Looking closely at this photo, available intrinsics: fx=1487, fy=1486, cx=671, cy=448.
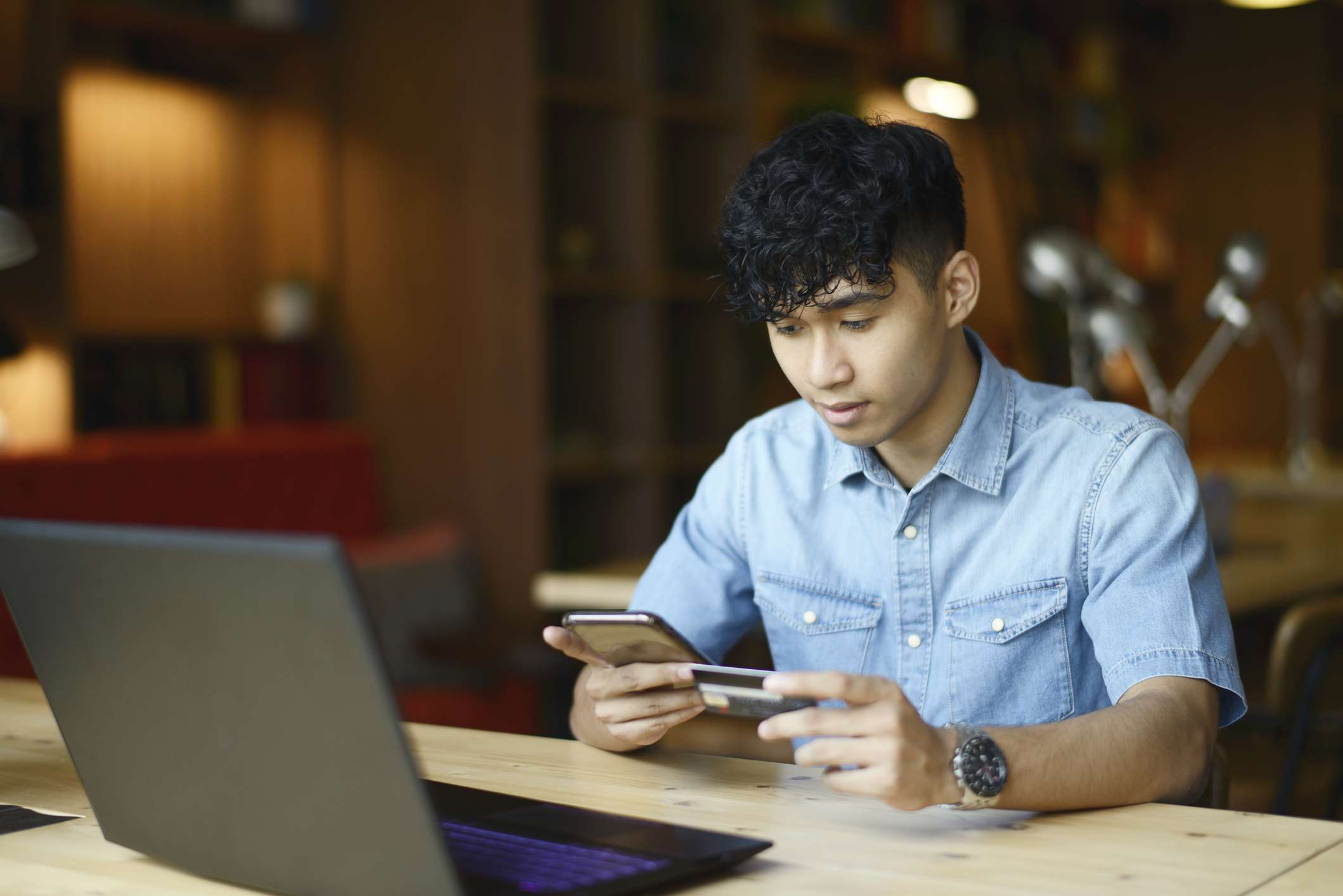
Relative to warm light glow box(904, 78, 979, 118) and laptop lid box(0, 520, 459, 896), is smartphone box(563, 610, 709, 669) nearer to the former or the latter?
laptop lid box(0, 520, 459, 896)

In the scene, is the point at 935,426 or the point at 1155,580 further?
the point at 935,426

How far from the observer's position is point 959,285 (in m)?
1.56

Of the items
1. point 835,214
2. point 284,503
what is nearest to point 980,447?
Answer: point 835,214

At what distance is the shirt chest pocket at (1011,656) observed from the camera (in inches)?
60.6

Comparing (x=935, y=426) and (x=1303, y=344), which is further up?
(x=1303, y=344)

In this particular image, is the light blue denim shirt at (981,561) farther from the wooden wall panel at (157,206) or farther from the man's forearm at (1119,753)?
the wooden wall panel at (157,206)

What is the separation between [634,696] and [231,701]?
51 cm

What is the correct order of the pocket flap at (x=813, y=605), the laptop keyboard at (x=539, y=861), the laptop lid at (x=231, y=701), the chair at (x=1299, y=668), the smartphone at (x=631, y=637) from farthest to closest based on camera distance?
the chair at (x=1299, y=668) < the pocket flap at (x=813, y=605) < the smartphone at (x=631, y=637) < the laptop keyboard at (x=539, y=861) < the laptop lid at (x=231, y=701)

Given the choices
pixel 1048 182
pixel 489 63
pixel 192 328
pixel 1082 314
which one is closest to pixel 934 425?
pixel 1082 314

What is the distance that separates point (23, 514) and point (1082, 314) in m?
2.42

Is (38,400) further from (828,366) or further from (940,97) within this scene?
(940,97)

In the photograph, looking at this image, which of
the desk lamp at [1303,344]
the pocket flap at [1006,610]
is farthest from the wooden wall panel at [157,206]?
the desk lamp at [1303,344]

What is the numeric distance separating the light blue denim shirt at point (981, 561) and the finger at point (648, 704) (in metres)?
0.34

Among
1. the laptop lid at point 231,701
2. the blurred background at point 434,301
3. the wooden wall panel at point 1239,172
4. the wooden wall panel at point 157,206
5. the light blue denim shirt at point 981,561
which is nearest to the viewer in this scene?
the laptop lid at point 231,701
